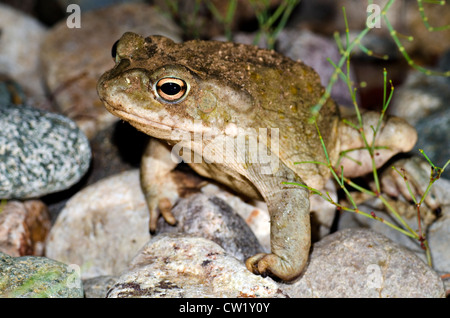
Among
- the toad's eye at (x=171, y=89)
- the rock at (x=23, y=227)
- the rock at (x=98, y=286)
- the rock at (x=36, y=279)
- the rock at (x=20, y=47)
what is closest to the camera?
the rock at (x=36, y=279)

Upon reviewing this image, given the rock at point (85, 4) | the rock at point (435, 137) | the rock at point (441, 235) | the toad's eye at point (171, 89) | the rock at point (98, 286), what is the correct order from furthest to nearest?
the rock at point (85, 4)
the rock at point (435, 137)
the rock at point (441, 235)
the rock at point (98, 286)
the toad's eye at point (171, 89)

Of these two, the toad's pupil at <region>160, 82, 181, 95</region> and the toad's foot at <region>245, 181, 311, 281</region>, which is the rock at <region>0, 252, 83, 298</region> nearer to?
the toad's foot at <region>245, 181, 311, 281</region>

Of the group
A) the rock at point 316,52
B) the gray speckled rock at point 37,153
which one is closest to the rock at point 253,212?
the gray speckled rock at point 37,153

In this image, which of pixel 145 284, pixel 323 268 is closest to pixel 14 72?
pixel 145 284

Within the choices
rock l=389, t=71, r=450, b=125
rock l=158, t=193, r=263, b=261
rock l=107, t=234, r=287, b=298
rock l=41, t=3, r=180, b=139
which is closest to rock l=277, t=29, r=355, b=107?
rock l=389, t=71, r=450, b=125

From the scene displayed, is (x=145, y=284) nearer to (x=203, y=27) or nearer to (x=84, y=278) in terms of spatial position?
(x=84, y=278)

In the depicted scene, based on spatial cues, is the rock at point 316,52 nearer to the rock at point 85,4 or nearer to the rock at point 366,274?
the rock at point 366,274

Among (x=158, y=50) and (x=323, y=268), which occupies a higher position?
(x=158, y=50)
